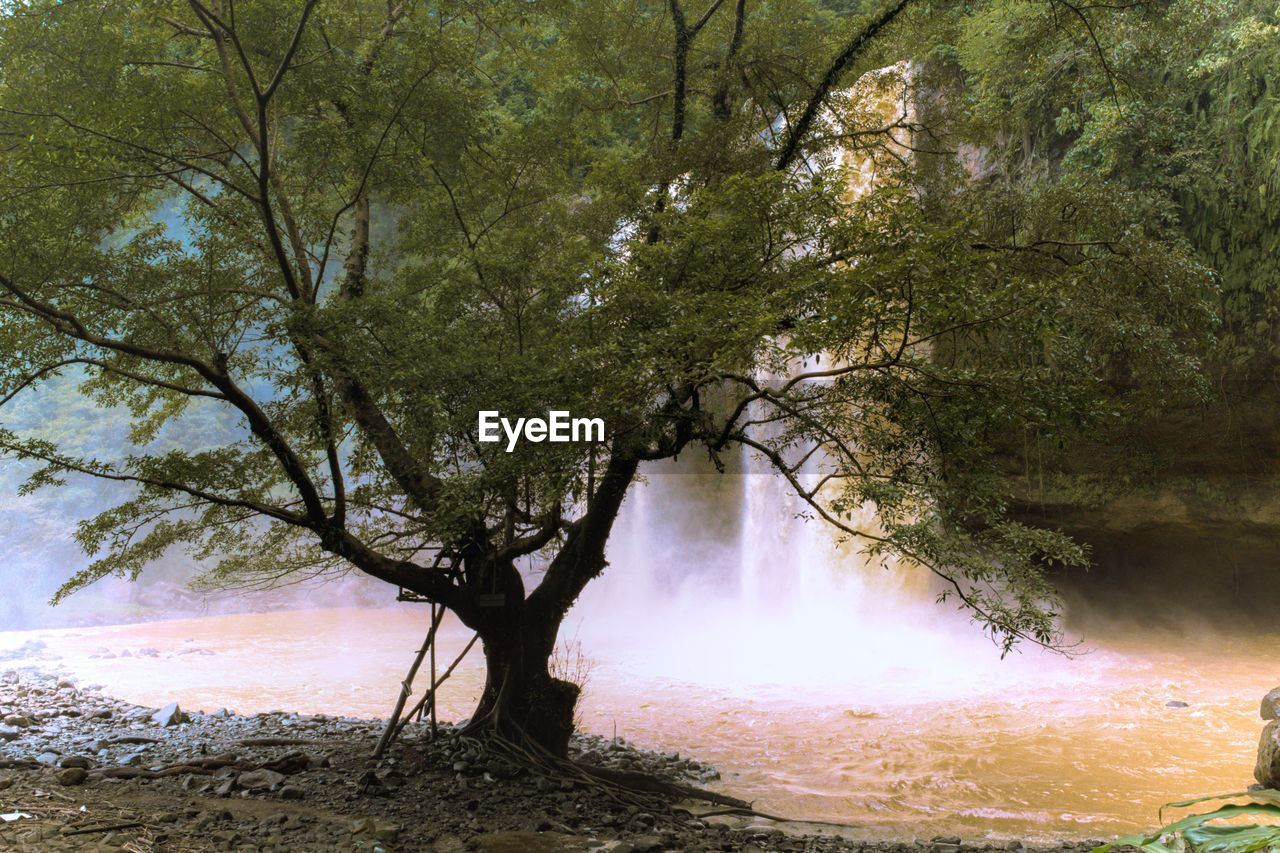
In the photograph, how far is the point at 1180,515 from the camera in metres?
13.2

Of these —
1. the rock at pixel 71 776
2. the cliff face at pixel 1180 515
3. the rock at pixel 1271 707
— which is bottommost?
the rock at pixel 71 776

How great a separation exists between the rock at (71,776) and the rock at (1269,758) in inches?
322

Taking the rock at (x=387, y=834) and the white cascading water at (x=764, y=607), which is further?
the white cascading water at (x=764, y=607)

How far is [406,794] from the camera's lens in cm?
586

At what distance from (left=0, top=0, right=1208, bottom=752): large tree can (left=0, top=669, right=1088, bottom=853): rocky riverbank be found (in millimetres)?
764

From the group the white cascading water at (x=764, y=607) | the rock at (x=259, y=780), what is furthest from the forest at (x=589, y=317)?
the white cascading water at (x=764, y=607)

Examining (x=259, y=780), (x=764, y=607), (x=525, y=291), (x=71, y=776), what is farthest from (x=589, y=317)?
(x=764, y=607)

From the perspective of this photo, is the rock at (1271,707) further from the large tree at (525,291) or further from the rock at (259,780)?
the rock at (259,780)

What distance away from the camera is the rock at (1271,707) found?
8016 mm

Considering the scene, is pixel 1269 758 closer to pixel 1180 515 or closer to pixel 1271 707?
pixel 1271 707

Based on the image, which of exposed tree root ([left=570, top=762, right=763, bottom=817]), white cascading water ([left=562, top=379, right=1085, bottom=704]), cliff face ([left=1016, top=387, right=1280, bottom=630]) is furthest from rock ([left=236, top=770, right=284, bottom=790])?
cliff face ([left=1016, top=387, right=1280, bottom=630])

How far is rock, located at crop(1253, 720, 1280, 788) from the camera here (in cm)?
676

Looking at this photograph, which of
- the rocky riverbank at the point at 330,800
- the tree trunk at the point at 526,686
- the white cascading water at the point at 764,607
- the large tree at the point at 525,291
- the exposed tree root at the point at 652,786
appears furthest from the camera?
the white cascading water at the point at 764,607

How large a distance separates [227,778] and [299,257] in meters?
3.67
